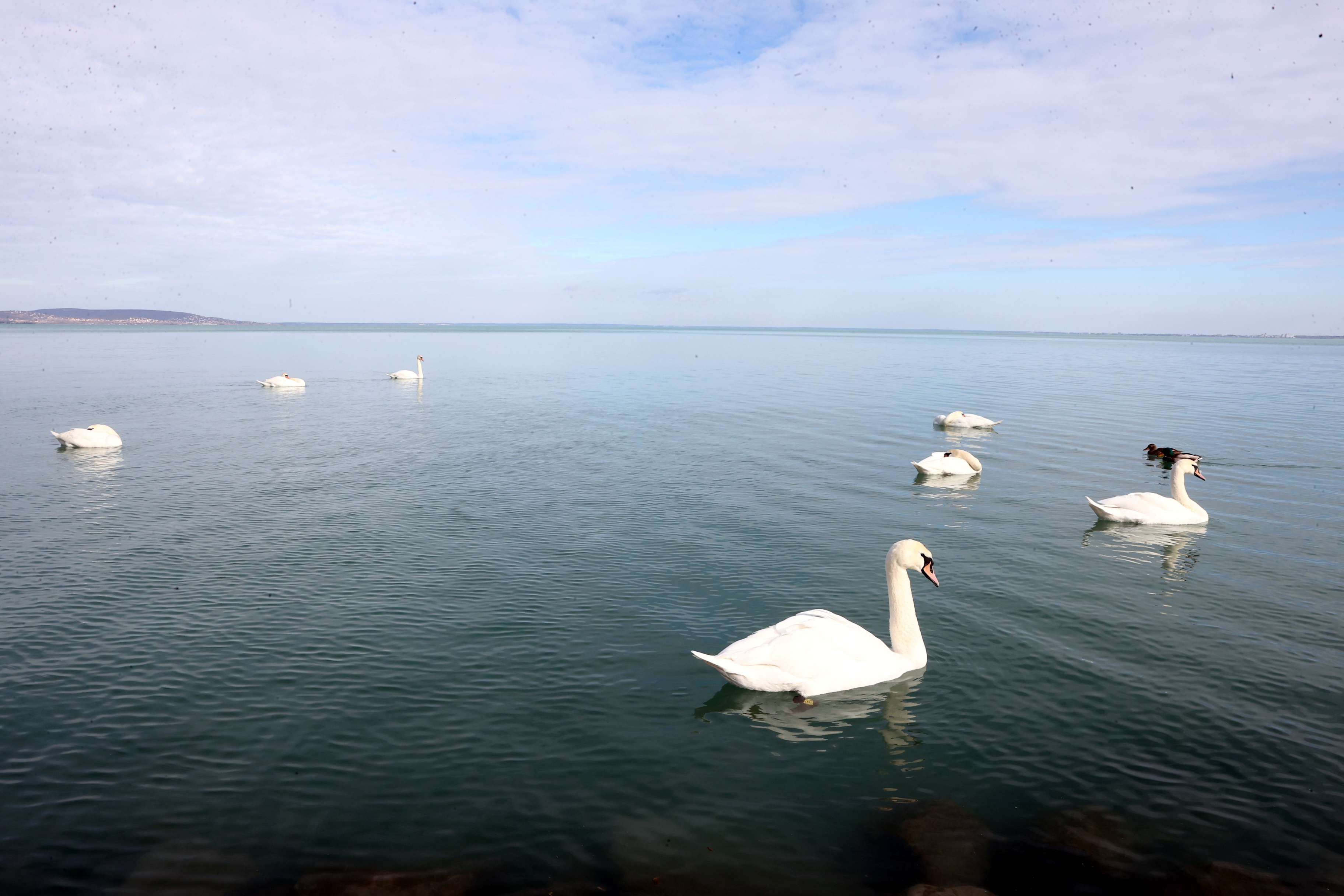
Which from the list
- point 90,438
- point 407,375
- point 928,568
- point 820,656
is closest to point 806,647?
point 820,656

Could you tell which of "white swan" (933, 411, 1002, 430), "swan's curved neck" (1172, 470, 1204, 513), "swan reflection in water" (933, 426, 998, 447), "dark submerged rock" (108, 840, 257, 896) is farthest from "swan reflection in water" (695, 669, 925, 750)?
"white swan" (933, 411, 1002, 430)

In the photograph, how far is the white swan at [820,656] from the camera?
30.2 feet

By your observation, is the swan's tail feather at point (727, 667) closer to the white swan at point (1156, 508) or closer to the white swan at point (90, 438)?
the white swan at point (1156, 508)

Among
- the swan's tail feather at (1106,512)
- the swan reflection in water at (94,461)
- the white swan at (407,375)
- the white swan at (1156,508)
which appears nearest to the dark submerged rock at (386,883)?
the white swan at (1156,508)

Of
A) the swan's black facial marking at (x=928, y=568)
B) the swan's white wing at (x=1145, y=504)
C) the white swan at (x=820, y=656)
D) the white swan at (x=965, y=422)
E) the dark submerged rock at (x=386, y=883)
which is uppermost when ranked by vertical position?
the white swan at (x=965, y=422)

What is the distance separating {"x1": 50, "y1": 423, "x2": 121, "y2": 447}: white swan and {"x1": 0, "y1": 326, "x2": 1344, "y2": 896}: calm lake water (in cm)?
38

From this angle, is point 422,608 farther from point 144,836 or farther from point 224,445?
point 224,445

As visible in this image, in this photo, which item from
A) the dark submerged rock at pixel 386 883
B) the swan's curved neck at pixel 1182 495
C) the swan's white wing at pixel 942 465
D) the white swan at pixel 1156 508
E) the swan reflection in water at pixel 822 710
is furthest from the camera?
the swan's white wing at pixel 942 465

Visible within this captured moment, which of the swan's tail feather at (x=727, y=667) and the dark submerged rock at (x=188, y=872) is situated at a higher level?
the swan's tail feather at (x=727, y=667)

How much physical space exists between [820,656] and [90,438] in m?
24.4

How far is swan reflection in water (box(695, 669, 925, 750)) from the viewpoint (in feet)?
29.0

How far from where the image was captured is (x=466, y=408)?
38438 millimetres

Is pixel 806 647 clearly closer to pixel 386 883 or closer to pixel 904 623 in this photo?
pixel 904 623

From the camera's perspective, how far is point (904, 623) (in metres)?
10.2
